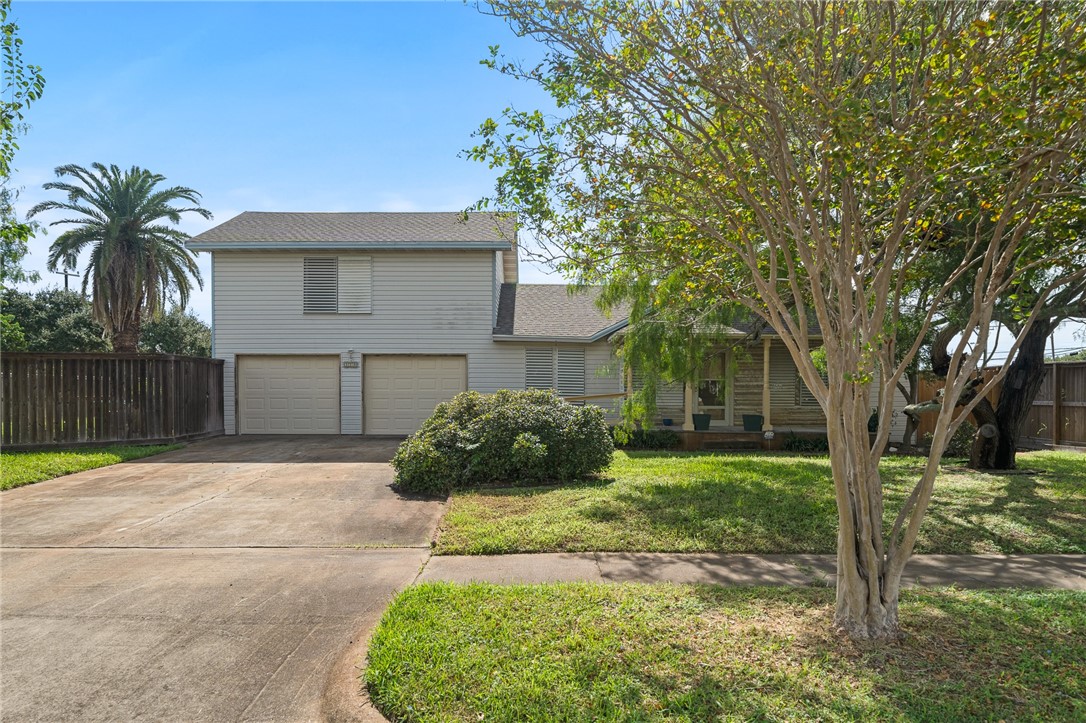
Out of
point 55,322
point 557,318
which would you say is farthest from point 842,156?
point 55,322

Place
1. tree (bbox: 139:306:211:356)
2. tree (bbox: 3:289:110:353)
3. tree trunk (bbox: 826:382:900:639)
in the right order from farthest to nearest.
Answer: tree (bbox: 139:306:211:356) < tree (bbox: 3:289:110:353) < tree trunk (bbox: 826:382:900:639)

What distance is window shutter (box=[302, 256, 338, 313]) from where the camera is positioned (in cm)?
1772

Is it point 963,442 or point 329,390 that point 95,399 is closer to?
point 329,390

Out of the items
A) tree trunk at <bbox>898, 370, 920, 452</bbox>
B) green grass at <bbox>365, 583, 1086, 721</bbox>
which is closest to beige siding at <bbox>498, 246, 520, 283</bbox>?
tree trunk at <bbox>898, 370, 920, 452</bbox>

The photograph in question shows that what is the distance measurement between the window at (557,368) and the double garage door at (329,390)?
185cm

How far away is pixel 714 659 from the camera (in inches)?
146

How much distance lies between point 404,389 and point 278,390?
3.38m

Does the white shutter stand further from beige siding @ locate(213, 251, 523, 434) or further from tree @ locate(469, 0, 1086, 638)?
tree @ locate(469, 0, 1086, 638)

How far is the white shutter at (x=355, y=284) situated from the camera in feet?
58.0

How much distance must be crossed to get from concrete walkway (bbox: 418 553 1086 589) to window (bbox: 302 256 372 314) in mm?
12775

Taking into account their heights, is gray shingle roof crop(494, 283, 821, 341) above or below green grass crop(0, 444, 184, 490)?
above

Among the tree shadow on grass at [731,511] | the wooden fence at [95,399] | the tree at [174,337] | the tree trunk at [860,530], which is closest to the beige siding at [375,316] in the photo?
the wooden fence at [95,399]

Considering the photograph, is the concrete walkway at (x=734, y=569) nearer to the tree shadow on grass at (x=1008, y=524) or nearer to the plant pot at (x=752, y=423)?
the tree shadow on grass at (x=1008, y=524)

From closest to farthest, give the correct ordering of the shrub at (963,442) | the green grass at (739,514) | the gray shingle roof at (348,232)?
1. the green grass at (739,514)
2. the shrub at (963,442)
3. the gray shingle roof at (348,232)
